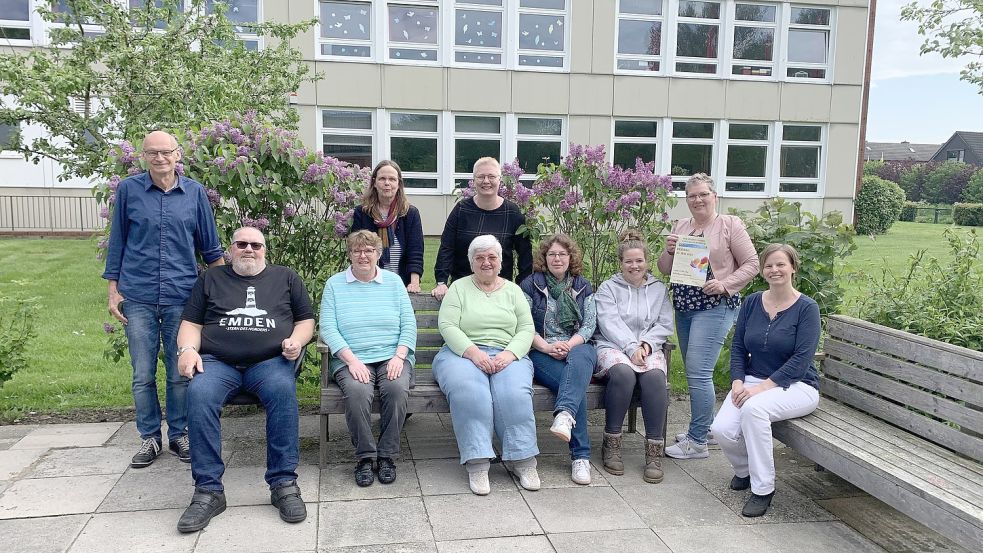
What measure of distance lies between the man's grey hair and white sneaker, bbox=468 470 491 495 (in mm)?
1302

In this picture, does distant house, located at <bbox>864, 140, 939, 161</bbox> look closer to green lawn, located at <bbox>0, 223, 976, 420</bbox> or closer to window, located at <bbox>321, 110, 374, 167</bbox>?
window, located at <bbox>321, 110, 374, 167</bbox>

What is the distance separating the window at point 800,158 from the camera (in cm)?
2159

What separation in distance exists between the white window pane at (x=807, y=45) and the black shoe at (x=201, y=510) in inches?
829

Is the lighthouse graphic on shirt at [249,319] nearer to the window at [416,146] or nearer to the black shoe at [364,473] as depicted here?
the black shoe at [364,473]

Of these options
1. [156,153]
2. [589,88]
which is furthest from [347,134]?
[156,153]

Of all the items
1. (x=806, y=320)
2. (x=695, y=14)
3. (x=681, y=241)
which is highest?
(x=695, y=14)

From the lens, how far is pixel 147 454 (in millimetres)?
4555

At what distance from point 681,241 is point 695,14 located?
698 inches

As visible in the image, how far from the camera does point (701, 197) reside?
478cm

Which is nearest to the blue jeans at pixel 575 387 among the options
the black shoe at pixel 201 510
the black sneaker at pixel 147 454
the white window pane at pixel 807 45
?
the black shoe at pixel 201 510

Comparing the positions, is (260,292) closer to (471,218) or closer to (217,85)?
(471,218)

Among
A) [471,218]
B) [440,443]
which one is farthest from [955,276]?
[440,443]

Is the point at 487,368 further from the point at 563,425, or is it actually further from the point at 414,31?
the point at 414,31

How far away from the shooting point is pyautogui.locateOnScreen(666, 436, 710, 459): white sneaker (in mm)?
4887
